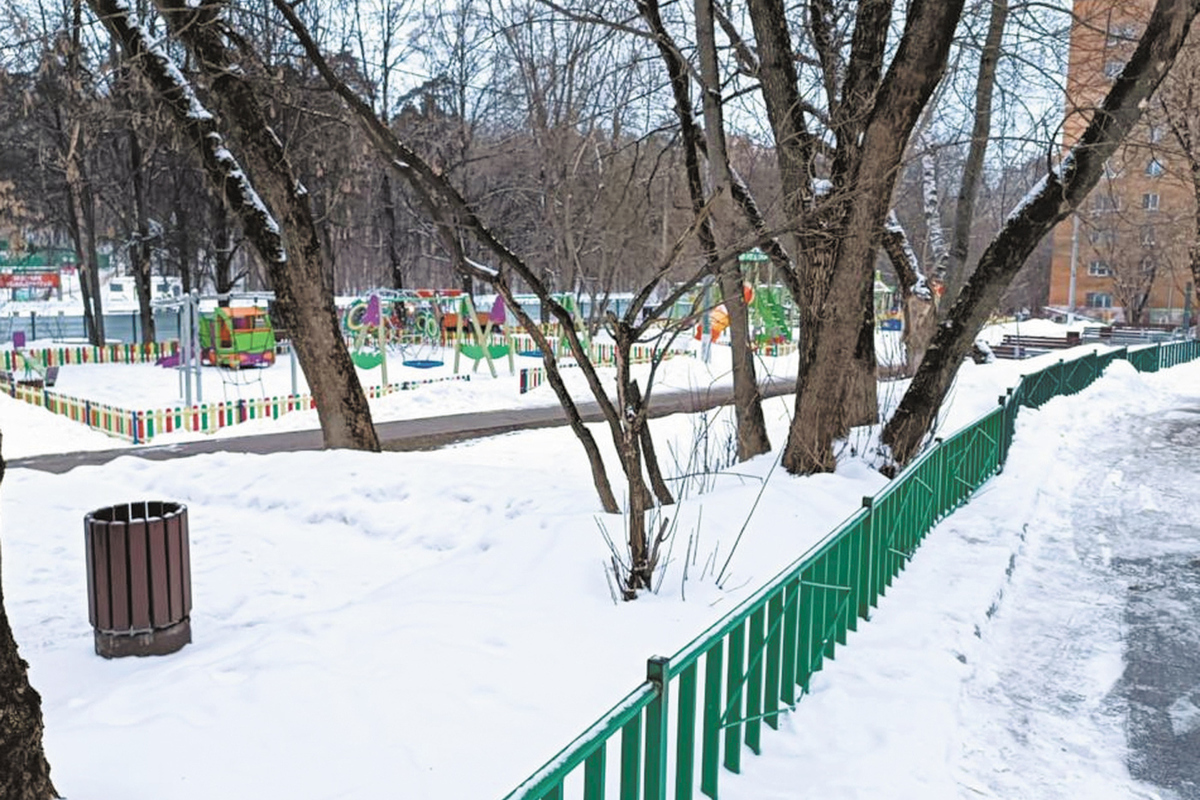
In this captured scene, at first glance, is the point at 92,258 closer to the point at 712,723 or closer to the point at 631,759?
the point at 712,723

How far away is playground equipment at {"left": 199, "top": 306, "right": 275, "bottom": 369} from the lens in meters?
26.6

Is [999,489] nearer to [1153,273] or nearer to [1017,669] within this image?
[1017,669]

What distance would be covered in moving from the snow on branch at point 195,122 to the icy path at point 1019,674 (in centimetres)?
738

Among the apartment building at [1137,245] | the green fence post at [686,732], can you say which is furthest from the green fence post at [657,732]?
the apartment building at [1137,245]

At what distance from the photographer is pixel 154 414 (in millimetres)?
16953

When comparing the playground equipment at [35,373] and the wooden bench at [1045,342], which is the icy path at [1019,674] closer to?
the playground equipment at [35,373]

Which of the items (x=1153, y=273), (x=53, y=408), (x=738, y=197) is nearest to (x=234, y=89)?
(x=738, y=197)

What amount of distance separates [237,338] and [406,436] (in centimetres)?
1204

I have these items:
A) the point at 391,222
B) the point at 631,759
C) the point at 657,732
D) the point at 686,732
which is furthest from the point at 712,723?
the point at 391,222

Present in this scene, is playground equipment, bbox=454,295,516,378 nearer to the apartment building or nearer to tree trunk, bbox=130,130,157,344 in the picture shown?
tree trunk, bbox=130,130,157,344

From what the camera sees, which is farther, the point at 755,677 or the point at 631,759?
the point at 755,677

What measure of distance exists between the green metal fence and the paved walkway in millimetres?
6306

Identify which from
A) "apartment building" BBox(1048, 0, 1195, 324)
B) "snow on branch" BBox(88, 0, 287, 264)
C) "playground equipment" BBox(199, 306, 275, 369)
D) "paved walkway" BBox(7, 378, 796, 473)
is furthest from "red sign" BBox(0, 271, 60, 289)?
"apartment building" BBox(1048, 0, 1195, 324)

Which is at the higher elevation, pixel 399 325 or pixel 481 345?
pixel 399 325
